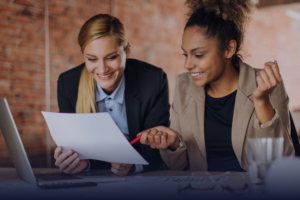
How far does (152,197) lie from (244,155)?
817 millimetres

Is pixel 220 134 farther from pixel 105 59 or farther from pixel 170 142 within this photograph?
pixel 105 59

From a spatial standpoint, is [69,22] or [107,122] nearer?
[107,122]

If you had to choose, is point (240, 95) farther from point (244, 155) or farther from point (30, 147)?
point (30, 147)

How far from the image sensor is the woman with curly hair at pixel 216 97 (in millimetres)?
1305

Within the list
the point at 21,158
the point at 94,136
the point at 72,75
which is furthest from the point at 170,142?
the point at 72,75

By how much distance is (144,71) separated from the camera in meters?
1.67

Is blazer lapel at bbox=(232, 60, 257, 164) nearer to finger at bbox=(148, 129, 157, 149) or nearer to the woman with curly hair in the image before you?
the woman with curly hair

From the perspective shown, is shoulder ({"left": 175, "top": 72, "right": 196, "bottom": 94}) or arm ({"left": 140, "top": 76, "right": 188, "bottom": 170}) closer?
arm ({"left": 140, "top": 76, "right": 188, "bottom": 170})

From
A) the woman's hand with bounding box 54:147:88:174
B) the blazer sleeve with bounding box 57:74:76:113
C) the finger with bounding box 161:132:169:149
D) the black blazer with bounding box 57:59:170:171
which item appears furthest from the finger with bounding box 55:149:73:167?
the blazer sleeve with bounding box 57:74:76:113

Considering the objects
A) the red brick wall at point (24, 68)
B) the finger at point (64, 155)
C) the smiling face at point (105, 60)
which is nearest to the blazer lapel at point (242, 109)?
the smiling face at point (105, 60)

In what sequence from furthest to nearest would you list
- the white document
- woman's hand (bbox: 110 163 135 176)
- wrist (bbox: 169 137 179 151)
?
wrist (bbox: 169 137 179 151), woman's hand (bbox: 110 163 135 176), the white document

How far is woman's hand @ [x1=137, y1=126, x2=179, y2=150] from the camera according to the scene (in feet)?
3.50

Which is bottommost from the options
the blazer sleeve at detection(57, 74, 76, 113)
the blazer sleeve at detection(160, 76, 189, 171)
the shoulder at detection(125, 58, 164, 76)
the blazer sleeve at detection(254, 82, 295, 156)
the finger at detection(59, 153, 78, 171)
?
the blazer sleeve at detection(160, 76, 189, 171)

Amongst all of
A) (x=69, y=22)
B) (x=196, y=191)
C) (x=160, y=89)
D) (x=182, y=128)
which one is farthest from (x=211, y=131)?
(x=69, y=22)
